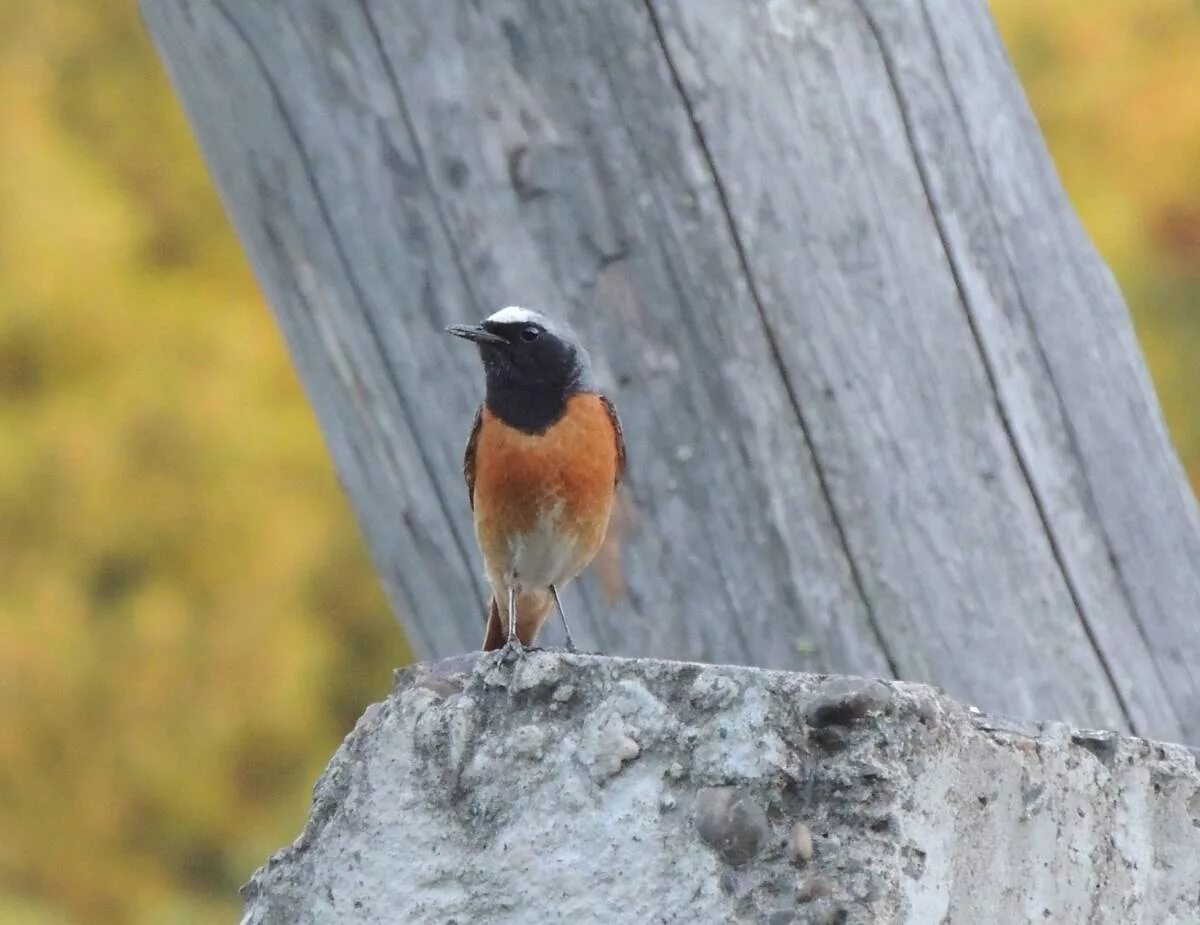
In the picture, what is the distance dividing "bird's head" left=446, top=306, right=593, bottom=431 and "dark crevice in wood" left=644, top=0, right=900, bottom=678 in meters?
0.36

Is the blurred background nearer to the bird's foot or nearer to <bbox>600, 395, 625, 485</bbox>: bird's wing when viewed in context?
<bbox>600, 395, 625, 485</bbox>: bird's wing

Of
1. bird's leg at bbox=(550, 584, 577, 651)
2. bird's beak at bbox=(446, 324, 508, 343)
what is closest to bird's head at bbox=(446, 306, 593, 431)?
bird's beak at bbox=(446, 324, 508, 343)

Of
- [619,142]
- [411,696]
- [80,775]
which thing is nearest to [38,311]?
[80,775]

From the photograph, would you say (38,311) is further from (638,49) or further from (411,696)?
(411,696)

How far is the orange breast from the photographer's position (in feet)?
12.1

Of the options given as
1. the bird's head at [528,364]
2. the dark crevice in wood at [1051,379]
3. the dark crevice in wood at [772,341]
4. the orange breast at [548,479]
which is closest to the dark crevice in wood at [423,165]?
the bird's head at [528,364]

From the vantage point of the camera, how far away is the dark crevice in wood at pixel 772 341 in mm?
3354

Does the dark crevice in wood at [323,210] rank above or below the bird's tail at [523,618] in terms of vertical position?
above

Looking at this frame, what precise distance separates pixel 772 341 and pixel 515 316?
48 cm

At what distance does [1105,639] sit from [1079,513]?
0.79 ft

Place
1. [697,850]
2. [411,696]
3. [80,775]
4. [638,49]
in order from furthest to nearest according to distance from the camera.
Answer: [80,775]
[638,49]
[411,696]
[697,850]

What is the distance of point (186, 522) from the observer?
9.47m

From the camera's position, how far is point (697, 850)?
218 centimetres

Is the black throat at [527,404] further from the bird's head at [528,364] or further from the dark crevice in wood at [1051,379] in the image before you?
the dark crevice in wood at [1051,379]
